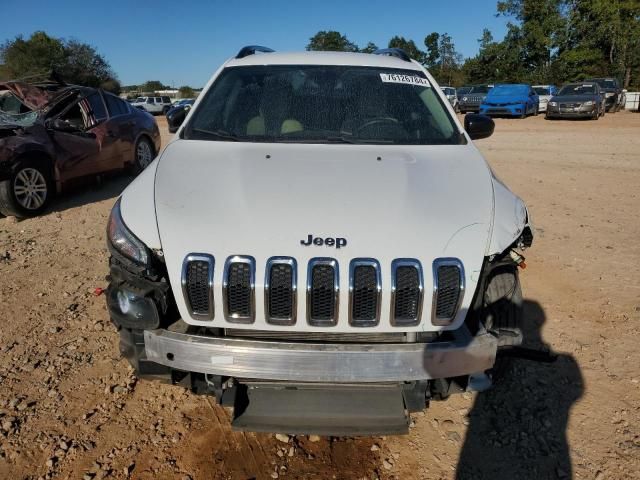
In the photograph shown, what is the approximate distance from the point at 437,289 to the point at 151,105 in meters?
38.3

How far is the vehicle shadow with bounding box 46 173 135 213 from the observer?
283 inches

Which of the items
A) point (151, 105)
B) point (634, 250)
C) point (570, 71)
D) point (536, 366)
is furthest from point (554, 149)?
point (570, 71)

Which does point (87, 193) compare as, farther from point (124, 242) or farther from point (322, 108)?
point (124, 242)

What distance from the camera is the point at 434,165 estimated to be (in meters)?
2.84

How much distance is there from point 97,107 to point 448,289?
7.26 metres

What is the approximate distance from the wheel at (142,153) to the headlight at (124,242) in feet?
21.0

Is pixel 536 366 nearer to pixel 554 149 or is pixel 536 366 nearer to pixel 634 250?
pixel 634 250

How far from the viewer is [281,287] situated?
7.00ft

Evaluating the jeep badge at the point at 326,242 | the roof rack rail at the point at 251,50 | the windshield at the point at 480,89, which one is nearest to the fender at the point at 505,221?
the jeep badge at the point at 326,242

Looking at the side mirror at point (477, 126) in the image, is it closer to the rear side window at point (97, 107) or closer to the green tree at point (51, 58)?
the rear side window at point (97, 107)

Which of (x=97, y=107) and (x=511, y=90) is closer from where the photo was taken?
(x=97, y=107)

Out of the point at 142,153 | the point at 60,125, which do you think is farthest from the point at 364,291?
the point at 142,153

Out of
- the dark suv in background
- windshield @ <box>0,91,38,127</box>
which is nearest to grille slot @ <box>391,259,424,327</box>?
windshield @ <box>0,91,38,127</box>

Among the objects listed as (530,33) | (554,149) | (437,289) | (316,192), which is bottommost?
(554,149)
